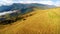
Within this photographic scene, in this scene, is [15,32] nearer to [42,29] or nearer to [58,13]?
[42,29]

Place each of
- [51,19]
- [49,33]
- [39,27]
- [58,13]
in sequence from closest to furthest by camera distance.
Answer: [49,33] < [39,27] < [51,19] < [58,13]

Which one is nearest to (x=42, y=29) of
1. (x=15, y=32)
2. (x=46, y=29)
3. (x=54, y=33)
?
(x=46, y=29)

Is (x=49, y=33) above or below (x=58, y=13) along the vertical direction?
below

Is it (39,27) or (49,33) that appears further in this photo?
(39,27)

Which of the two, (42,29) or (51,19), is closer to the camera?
(42,29)

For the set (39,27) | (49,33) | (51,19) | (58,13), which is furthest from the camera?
(58,13)

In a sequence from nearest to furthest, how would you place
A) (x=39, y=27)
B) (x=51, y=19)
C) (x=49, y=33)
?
(x=49, y=33)
(x=39, y=27)
(x=51, y=19)

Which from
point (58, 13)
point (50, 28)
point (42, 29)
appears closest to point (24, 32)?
point (42, 29)

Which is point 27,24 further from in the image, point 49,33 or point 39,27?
point 49,33
